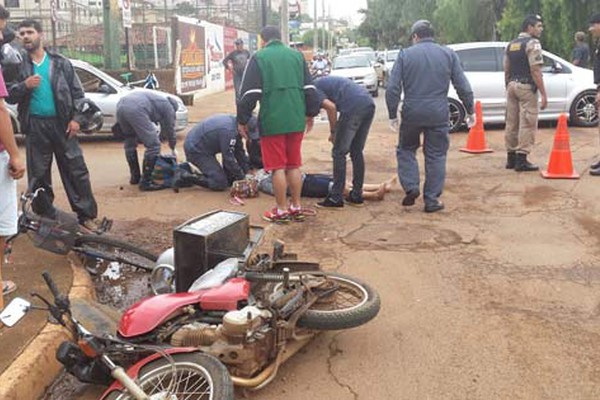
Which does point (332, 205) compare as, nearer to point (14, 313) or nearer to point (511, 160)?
point (511, 160)

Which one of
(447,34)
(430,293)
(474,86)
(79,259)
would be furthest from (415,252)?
(447,34)

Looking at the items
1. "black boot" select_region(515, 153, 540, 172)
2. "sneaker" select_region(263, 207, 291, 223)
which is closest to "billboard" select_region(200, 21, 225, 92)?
"black boot" select_region(515, 153, 540, 172)

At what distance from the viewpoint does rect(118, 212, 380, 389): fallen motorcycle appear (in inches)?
132

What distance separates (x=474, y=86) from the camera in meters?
13.0

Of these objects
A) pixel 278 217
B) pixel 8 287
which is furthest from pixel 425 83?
pixel 8 287

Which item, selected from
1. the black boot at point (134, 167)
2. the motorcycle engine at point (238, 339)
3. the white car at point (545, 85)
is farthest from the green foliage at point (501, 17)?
the motorcycle engine at point (238, 339)

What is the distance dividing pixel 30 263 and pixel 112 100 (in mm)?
7722

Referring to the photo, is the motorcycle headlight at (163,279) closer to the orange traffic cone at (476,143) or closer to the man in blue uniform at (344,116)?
the man in blue uniform at (344,116)

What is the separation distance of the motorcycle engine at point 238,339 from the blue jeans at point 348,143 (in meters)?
3.71

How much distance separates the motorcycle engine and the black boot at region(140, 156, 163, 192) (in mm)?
5051

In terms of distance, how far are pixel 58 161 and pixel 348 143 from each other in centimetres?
285

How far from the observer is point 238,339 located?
130 inches

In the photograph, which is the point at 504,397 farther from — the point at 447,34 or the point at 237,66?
the point at 447,34

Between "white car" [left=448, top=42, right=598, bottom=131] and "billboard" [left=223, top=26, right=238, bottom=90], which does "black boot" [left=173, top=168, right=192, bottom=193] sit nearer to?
"white car" [left=448, top=42, right=598, bottom=131]
